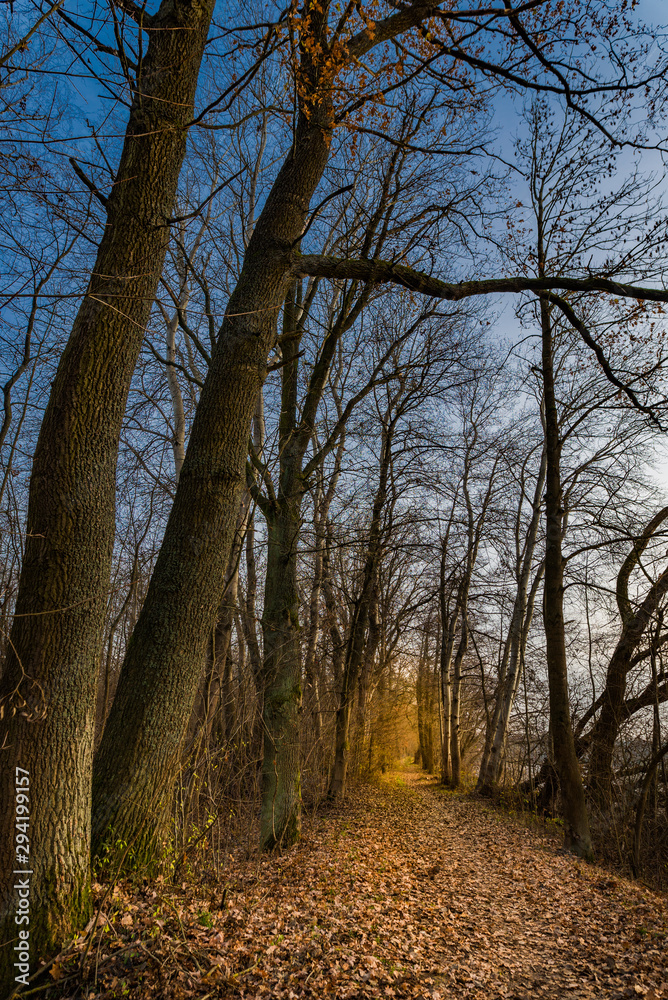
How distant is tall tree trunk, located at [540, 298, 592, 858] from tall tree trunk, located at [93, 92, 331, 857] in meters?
5.47

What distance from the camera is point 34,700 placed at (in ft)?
8.32

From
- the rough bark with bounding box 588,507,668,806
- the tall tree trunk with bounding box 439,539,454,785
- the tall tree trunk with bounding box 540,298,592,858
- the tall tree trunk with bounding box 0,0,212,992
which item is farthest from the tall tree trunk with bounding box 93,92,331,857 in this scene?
the tall tree trunk with bounding box 439,539,454,785

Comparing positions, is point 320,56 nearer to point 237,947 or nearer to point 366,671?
point 237,947

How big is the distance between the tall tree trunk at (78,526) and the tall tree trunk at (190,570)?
1.33ft

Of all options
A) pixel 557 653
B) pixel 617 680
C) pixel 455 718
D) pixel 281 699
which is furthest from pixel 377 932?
pixel 455 718

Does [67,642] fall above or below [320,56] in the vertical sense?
below

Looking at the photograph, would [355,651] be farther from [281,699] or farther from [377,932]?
[377,932]

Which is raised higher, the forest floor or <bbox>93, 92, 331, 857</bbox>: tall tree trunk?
<bbox>93, 92, 331, 857</bbox>: tall tree trunk

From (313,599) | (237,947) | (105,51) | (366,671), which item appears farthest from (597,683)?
(105,51)

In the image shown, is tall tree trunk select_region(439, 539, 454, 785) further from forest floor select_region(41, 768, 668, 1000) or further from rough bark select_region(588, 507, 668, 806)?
forest floor select_region(41, 768, 668, 1000)

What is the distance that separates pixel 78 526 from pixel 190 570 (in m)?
0.84

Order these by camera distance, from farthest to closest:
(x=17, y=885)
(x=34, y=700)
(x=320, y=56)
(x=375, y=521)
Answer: (x=375, y=521), (x=320, y=56), (x=34, y=700), (x=17, y=885)

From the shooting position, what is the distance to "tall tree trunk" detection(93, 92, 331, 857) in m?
3.08

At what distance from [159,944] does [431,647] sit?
1887cm
